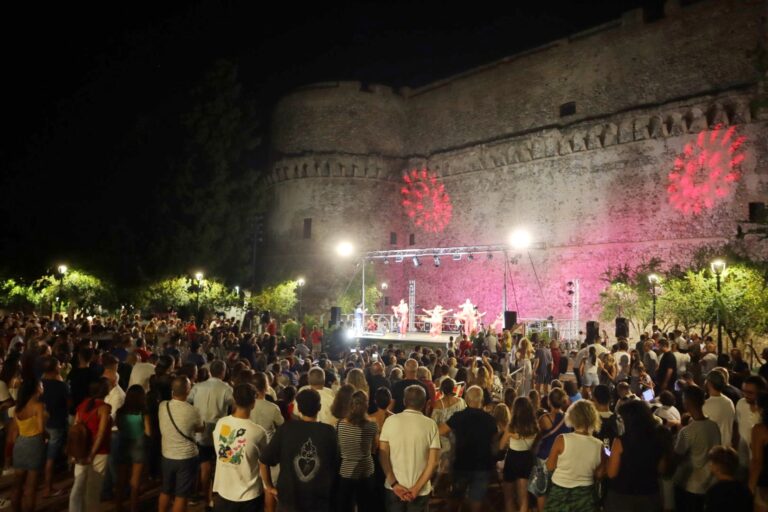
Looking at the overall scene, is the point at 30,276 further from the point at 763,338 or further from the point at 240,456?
the point at 763,338

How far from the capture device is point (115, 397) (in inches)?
237

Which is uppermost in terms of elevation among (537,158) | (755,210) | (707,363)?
(537,158)

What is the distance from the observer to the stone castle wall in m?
21.1

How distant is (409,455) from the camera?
4352 mm

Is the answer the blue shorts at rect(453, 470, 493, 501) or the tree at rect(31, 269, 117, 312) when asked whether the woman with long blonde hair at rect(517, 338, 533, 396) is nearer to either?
the blue shorts at rect(453, 470, 493, 501)

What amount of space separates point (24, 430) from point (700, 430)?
6.10 m

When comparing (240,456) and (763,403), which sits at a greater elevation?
(763,403)

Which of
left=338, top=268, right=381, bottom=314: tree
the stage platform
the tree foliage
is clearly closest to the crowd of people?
the tree foliage

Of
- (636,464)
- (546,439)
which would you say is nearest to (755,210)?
(546,439)

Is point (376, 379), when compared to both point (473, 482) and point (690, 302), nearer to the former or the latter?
point (473, 482)

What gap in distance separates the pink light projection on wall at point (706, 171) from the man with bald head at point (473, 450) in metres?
19.1

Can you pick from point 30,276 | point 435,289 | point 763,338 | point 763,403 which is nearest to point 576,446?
point 763,403

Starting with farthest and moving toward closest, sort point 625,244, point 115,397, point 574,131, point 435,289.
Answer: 1. point 435,289
2. point 574,131
3. point 625,244
4. point 115,397

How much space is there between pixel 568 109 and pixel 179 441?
2424 cm
